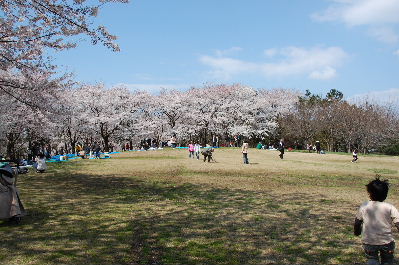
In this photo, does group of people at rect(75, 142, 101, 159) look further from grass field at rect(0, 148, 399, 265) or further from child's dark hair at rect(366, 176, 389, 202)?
child's dark hair at rect(366, 176, 389, 202)

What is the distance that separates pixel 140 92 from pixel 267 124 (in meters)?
24.4

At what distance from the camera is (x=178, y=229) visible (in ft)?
26.4

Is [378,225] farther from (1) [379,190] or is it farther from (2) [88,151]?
(2) [88,151]

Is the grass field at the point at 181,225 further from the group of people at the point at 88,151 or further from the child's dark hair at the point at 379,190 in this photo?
the group of people at the point at 88,151

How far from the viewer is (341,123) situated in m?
55.9

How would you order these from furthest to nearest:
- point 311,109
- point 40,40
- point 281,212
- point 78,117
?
point 311,109, point 78,117, point 40,40, point 281,212

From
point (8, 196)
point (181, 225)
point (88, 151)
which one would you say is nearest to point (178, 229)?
point (181, 225)

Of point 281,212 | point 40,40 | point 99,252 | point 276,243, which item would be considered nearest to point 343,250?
point 276,243

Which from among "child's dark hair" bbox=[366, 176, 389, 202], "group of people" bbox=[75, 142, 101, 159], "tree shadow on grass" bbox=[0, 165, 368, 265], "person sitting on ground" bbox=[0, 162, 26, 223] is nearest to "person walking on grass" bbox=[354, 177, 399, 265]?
"child's dark hair" bbox=[366, 176, 389, 202]

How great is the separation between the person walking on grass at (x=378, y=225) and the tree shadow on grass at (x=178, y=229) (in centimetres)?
176

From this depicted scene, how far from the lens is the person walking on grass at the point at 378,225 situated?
4559 mm

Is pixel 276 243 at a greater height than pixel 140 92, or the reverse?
pixel 140 92

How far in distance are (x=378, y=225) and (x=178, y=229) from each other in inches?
181

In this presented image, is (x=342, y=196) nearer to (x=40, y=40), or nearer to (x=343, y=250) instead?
(x=343, y=250)
